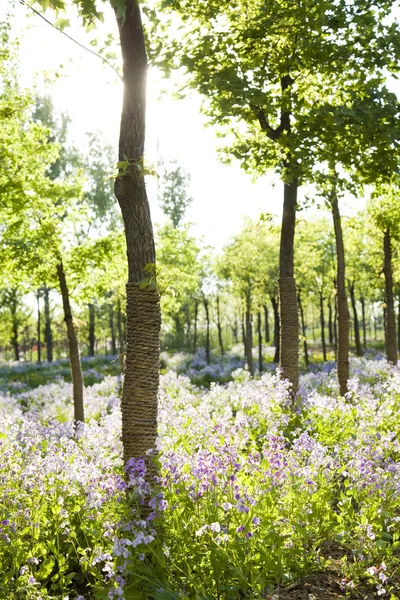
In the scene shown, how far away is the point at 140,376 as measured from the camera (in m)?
5.59

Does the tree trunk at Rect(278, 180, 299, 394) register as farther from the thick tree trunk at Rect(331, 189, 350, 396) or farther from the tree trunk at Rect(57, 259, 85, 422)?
the tree trunk at Rect(57, 259, 85, 422)

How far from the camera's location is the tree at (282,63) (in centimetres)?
773

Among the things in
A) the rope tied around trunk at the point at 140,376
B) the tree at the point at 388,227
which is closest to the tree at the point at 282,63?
the rope tied around trunk at the point at 140,376

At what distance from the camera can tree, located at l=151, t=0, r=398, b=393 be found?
7.73 m

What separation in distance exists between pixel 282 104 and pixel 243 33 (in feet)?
4.89

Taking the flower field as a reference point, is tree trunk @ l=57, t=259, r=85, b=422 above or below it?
above

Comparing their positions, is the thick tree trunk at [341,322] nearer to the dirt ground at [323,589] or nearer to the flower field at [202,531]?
the flower field at [202,531]

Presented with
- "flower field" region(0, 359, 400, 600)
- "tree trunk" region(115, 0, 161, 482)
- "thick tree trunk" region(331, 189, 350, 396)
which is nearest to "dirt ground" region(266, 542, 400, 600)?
"flower field" region(0, 359, 400, 600)

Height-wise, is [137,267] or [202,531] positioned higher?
[137,267]

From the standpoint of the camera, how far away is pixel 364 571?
16.2ft

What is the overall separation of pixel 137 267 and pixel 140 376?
1163 millimetres

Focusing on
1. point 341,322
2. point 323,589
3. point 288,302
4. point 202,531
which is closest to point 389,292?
point 341,322

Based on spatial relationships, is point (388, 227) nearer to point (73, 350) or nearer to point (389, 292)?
point (389, 292)

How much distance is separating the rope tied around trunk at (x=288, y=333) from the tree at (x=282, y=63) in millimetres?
22
